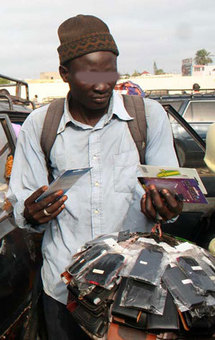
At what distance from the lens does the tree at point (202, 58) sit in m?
87.9

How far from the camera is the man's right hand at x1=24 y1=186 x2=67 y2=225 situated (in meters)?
1.55

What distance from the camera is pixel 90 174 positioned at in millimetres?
1703

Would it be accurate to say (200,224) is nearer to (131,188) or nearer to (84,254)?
(131,188)

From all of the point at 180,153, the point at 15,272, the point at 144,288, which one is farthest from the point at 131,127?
the point at 180,153

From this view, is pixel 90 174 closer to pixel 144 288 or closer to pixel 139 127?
pixel 139 127

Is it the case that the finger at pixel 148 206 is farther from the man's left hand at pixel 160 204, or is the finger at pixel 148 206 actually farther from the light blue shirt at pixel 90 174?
the light blue shirt at pixel 90 174

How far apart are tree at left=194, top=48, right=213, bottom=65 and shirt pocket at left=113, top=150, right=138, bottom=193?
91628 mm

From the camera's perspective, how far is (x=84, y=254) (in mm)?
1468

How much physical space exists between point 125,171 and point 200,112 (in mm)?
7616

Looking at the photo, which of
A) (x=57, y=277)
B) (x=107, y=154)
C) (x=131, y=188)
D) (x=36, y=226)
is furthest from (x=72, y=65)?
(x=57, y=277)

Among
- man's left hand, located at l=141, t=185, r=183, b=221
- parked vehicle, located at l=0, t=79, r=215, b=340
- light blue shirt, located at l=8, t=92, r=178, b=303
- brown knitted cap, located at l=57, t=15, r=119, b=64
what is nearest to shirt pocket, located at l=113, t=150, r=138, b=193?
light blue shirt, located at l=8, t=92, r=178, b=303

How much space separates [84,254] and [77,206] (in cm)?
29

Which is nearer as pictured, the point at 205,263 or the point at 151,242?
the point at 205,263

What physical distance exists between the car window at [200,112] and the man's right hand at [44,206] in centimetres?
768
